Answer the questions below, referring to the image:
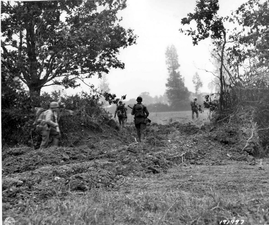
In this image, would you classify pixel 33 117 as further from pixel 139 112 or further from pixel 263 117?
pixel 263 117

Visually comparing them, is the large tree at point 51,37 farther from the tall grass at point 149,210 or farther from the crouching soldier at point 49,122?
the tall grass at point 149,210

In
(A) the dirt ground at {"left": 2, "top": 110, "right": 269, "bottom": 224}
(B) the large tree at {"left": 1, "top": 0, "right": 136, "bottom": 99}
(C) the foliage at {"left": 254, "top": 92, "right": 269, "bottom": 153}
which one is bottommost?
(A) the dirt ground at {"left": 2, "top": 110, "right": 269, "bottom": 224}

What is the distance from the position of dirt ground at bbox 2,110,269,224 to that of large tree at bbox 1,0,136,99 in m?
3.27

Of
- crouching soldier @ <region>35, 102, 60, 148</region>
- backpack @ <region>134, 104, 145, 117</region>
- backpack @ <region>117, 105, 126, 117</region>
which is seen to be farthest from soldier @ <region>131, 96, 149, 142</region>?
backpack @ <region>117, 105, 126, 117</region>

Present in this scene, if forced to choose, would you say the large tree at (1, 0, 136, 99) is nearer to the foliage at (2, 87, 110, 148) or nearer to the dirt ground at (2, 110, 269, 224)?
the foliage at (2, 87, 110, 148)

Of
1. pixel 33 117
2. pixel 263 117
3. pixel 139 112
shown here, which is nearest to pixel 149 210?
pixel 139 112

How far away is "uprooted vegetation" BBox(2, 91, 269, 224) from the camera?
3533mm

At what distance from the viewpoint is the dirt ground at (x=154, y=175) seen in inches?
154

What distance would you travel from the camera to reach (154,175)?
6.07m

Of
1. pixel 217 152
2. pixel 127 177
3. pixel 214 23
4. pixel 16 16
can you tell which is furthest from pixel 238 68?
pixel 127 177

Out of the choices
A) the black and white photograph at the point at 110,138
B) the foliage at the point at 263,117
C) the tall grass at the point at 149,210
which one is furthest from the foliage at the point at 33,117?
the tall grass at the point at 149,210

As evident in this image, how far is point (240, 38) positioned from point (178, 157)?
7.57m

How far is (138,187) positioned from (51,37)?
7373 millimetres

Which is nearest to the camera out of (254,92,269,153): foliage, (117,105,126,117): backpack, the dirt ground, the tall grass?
the tall grass
